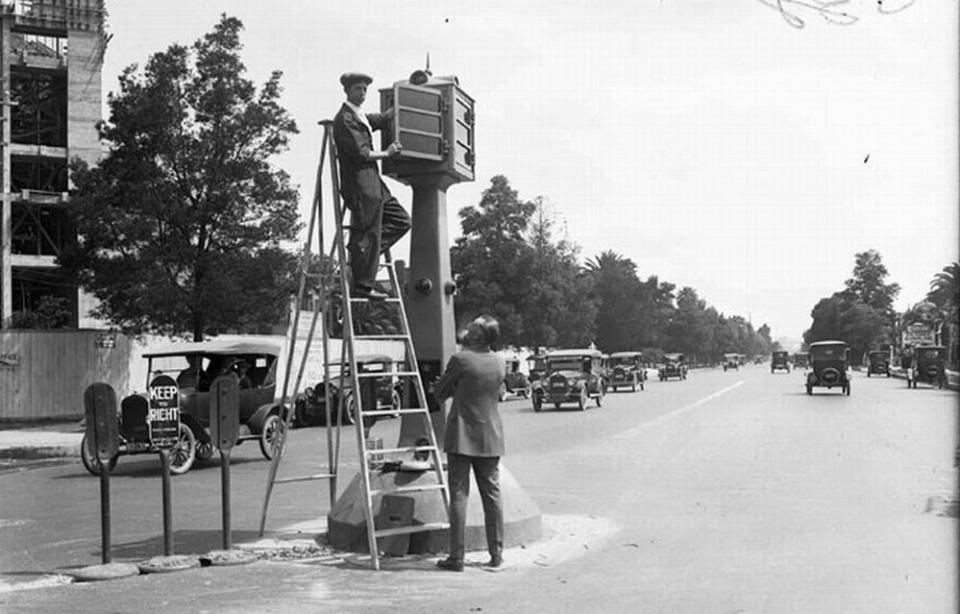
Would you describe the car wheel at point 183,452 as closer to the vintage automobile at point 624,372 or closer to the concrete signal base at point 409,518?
the concrete signal base at point 409,518

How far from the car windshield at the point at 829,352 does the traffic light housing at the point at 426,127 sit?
38.4 meters

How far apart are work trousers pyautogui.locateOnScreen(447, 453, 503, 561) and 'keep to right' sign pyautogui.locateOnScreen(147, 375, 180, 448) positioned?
3.33m

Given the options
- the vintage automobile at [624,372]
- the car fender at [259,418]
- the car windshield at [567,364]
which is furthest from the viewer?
the vintage automobile at [624,372]

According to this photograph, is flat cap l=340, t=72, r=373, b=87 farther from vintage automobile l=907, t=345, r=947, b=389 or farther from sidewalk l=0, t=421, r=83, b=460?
vintage automobile l=907, t=345, r=947, b=389

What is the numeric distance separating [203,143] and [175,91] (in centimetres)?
177

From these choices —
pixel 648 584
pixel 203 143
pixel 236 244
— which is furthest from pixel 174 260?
pixel 648 584

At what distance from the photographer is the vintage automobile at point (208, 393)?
16.2 metres

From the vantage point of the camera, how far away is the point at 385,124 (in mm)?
8852

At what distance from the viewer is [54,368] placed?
29.2 m

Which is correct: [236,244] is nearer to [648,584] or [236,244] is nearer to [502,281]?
[648,584]

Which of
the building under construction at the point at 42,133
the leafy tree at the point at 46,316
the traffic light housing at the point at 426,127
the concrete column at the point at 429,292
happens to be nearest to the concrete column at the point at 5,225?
the building under construction at the point at 42,133

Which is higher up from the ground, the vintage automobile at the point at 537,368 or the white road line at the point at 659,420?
the vintage automobile at the point at 537,368

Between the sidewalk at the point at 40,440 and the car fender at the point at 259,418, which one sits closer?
the car fender at the point at 259,418

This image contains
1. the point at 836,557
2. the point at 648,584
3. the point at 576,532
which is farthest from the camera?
the point at 576,532
